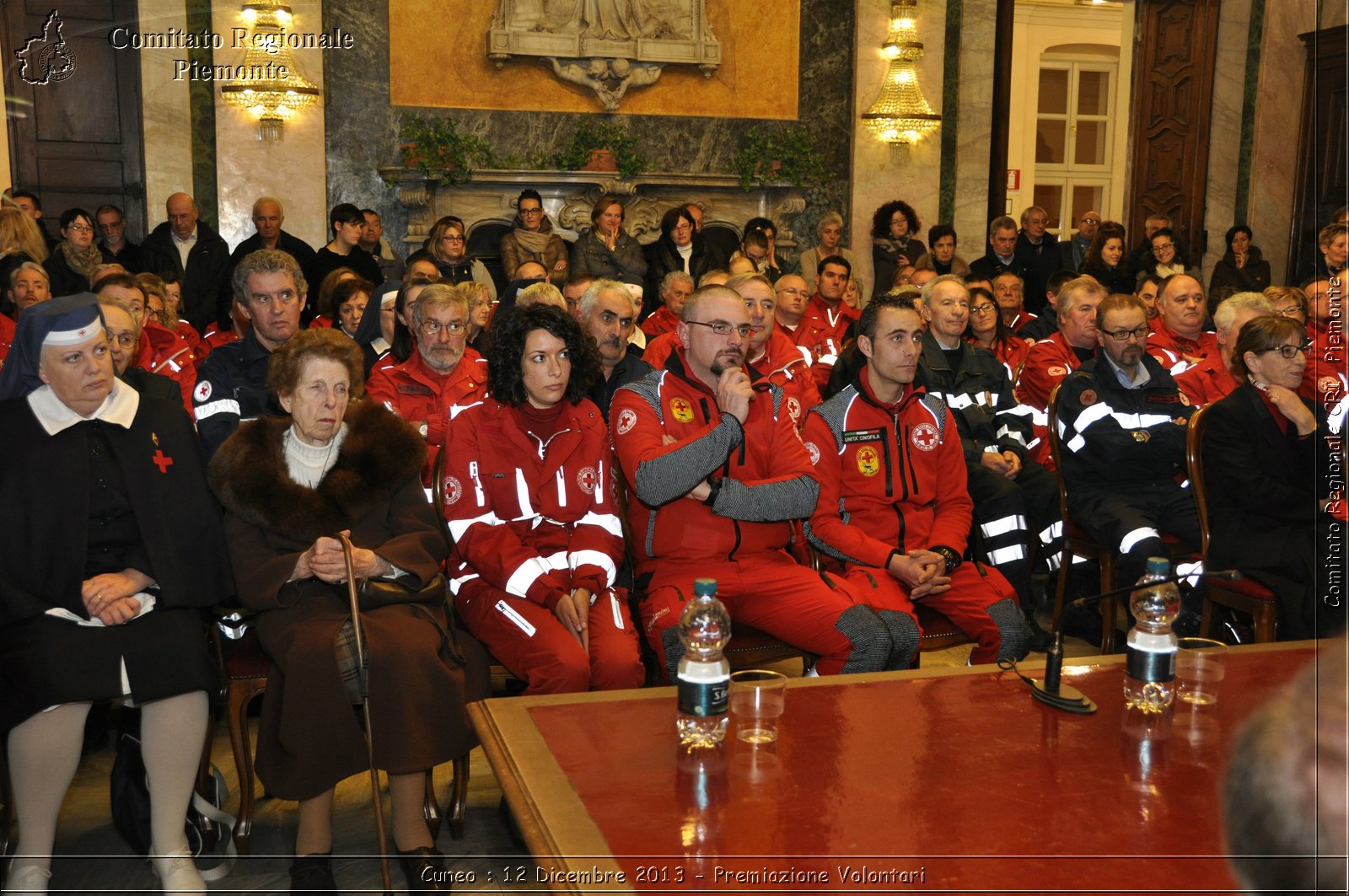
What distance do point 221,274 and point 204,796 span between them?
17.8 ft

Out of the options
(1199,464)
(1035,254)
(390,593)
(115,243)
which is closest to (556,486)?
(390,593)

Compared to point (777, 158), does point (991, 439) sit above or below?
below

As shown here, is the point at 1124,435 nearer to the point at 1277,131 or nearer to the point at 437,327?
the point at 437,327

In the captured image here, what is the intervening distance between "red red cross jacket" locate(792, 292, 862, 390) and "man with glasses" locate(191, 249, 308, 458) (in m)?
2.80

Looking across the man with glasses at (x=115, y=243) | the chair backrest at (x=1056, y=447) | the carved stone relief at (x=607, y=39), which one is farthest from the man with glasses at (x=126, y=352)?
the carved stone relief at (x=607, y=39)

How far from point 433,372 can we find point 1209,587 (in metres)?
2.77

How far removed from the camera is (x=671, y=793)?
194 centimetres

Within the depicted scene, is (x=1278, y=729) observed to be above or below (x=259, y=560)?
above

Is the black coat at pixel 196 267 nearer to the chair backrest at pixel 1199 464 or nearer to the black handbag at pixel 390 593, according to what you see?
the black handbag at pixel 390 593

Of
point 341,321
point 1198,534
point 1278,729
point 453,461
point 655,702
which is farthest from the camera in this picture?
point 341,321

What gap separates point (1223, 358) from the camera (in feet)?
16.8

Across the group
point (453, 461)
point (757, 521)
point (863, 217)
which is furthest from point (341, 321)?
point (863, 217)

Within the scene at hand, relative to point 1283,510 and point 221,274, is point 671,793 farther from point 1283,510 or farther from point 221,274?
point 221,274

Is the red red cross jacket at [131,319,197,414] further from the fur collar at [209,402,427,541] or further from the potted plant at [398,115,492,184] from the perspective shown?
the potted plant at [398,115,492,184]
